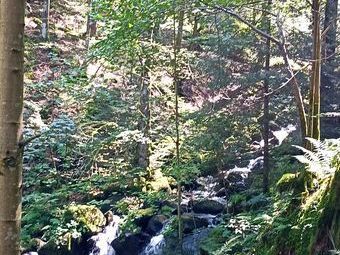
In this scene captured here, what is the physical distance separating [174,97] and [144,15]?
3.26 m

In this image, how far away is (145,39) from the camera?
870 cm

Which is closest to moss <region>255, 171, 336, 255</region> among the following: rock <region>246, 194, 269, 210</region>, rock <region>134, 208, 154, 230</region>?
rock <region>246, 194, 269, 210</region>

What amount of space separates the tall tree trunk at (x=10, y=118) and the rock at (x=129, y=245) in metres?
7.63

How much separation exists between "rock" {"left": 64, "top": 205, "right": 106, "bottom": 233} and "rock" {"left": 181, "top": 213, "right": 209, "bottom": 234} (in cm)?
185

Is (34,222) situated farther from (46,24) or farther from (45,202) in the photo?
(46,24)

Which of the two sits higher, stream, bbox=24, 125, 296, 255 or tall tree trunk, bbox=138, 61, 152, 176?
tall tree trunk, bbox=138, 61, 152, 176

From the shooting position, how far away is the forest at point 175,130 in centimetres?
638

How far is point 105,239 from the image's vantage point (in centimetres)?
927

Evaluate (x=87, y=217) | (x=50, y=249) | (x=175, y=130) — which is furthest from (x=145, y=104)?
(x=50, y=249)

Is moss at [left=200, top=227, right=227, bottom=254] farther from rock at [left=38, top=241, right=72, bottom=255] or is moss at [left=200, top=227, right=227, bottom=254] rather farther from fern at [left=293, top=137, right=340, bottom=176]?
fern at [left=293, top=137, right=340, bottom=176]

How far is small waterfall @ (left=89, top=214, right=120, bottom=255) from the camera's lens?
9.04 meters

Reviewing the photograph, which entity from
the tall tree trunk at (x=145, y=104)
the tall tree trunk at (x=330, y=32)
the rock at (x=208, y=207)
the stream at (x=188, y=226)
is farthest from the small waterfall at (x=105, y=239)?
the tall tree trunk at (x=330, y=32)

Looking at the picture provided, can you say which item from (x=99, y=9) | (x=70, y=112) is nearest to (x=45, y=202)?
(x=70, y=112)

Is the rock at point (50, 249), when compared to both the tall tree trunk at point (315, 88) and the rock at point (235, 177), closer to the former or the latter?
the rock at point (235, 177)
